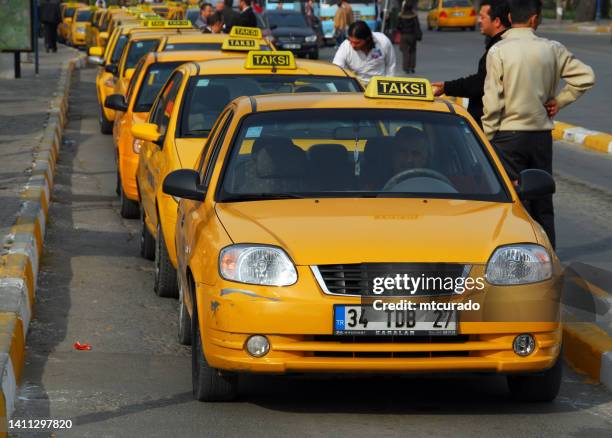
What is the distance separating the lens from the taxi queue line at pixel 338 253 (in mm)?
6055

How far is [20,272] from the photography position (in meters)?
8.75

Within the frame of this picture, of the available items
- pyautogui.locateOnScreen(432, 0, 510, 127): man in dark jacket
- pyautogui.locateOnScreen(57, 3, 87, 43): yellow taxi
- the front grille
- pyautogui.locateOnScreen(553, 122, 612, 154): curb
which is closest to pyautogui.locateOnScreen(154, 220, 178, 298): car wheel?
pyautogui.locateOnScreen(432, 0, 510, 127): man in dark jacket

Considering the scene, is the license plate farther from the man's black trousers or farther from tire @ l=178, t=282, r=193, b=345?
Result: the man's black trousers

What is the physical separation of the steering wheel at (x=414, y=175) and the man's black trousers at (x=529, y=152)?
1.90 meters

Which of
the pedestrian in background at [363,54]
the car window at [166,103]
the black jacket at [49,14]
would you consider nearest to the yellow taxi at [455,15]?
the black jacket at [49,14]

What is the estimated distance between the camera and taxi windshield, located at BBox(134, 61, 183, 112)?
13039 millimetres

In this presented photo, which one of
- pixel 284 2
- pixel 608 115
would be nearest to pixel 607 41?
pixel 284 2

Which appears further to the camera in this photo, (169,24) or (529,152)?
(169,24)

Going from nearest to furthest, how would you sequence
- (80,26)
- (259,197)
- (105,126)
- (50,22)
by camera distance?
(259,197), (105,126), (50,22), (80,26)

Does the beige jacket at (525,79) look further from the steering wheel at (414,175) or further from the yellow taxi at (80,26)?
the yellow taxi at (80,26)

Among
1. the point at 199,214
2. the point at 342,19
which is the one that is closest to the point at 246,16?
the point at 342,19

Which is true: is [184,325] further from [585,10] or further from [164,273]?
[585,10]

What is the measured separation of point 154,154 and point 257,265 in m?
4.05

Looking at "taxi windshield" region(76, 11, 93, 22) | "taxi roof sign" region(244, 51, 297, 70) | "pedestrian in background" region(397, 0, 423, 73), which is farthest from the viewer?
"taxi windshield" region(76, 11, 93, 22)
